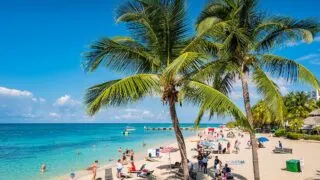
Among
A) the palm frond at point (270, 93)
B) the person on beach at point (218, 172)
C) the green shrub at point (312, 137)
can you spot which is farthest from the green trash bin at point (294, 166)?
the green shrub at point (312, 137)

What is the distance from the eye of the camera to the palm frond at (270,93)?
10.1m

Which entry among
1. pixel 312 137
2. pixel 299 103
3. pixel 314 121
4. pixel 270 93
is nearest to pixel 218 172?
pixel 270 93

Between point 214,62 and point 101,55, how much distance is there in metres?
3.53

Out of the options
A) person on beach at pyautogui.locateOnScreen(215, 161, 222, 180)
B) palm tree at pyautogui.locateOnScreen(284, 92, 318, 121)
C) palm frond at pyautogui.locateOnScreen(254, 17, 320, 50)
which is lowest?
person on beach at pyautogui.locateOnScreen(215, 161, 222, 180)

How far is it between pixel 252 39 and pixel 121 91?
16.5 feet

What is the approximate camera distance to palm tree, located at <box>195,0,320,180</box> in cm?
990

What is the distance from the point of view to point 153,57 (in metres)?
9.91

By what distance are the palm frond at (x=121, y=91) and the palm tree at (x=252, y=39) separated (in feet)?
5.78

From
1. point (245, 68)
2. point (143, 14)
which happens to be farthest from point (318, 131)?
point (143, 14)

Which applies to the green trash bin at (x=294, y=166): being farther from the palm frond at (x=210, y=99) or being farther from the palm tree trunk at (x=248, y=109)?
the palm frond at (x=210, y=99)

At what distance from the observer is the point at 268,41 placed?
35.4 ft

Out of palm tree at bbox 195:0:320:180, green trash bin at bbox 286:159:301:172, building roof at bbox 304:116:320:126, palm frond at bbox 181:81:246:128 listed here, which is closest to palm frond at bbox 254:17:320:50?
palm tree at bbox 195:0:320:180

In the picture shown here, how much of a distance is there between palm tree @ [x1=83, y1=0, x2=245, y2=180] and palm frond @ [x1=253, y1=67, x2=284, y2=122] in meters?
1.80

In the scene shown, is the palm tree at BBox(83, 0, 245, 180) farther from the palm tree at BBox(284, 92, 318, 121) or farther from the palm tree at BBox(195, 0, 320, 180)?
the palm tree at BBox(284, 92, 318, 121)
